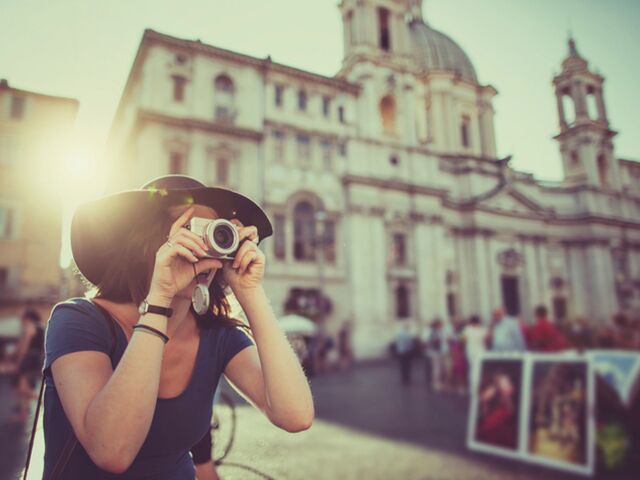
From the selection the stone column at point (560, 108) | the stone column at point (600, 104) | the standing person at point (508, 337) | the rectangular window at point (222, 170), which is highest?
the stone column at point (600, 104)

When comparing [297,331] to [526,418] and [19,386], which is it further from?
[526,418]

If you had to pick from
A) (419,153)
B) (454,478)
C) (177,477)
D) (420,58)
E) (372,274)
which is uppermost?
(420,58)

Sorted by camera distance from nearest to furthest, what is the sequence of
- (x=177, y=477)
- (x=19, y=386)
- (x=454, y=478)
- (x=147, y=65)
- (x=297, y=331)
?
(x=177, y=477)
(x=454, y=478)
(x=19, y=386)
(x=297, y=331)
(x=147, y=65)

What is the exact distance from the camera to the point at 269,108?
25891mm

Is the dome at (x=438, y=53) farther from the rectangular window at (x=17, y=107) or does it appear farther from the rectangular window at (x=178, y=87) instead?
the rectangular window at (x=17, y=107)

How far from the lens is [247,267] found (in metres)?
1.59

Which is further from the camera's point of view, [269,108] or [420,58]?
[420,58]

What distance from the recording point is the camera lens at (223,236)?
4.75ft

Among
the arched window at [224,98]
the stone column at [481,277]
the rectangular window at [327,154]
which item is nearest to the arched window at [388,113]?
the rectangular window at [327,154]

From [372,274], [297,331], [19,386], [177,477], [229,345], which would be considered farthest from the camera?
[372,274]

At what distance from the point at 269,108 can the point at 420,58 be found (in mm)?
19292

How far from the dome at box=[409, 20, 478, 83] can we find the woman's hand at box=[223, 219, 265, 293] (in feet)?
134

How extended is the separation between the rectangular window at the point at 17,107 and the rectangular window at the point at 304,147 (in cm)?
2278

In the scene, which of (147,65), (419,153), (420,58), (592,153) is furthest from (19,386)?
(592,153)
